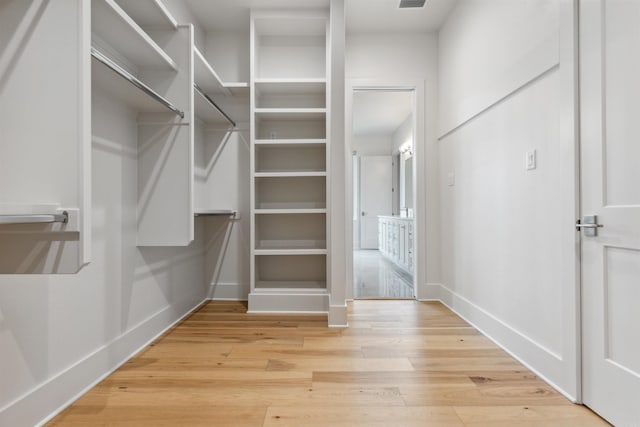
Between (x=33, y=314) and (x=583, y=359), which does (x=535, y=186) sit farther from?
(x=33, y=314)

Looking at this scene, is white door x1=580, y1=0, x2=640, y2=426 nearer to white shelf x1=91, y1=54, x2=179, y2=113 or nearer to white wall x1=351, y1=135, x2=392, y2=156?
white shelf x1=91, y1=54, x2=179, y2=113

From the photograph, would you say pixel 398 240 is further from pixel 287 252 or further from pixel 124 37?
pixel 124 37

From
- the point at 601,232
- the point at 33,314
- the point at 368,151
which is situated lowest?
the point at 33,314

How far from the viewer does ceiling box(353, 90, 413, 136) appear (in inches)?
219

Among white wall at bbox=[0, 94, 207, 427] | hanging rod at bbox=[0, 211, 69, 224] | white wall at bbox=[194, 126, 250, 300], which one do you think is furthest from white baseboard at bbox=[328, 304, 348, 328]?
hanging rod at bbox=[0, 211, 69, 224]

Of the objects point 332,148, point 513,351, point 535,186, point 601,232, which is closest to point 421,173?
point 332,148

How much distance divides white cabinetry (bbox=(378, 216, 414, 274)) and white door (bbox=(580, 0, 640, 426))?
3.04m

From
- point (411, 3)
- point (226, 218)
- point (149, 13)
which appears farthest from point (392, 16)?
point (226, 218)

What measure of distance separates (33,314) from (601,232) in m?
2.37

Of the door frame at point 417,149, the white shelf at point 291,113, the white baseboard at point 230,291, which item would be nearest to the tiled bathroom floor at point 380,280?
the door frame at point 417,149

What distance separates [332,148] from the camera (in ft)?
8.79

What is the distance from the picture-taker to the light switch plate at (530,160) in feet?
6.39

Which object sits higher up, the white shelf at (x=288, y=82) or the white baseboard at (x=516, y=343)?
the white shelf at (x=288, y=82)

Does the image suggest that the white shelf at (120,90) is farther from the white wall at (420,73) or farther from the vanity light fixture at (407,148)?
the vanity light fixture at (407,148)
